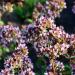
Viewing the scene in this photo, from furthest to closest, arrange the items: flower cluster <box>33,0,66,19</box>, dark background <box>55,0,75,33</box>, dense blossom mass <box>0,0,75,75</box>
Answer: dark background <box>55,0,75,33</box> → flower cluster <box>33,0,66,19</box> → dense blossom mass <box>0,0,75,75</box>

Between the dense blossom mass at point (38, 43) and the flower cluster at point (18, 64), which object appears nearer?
the flower cluster at point (18, 64)

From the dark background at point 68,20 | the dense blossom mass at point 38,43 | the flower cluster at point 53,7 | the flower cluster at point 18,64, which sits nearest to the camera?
the flower cluster at point 18,64

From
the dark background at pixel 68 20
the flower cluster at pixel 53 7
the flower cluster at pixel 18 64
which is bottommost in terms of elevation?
the flower cluster at pixel 18 64

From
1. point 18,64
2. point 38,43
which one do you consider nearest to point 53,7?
point 38,43

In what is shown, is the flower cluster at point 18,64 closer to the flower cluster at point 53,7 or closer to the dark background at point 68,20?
the flower cluster at point 53,7

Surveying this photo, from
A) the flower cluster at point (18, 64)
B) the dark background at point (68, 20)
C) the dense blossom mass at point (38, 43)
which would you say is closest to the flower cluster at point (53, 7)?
the dark background at point (68, 20)

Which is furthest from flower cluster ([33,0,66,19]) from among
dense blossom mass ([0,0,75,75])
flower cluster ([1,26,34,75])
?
flower cluster ([1,26,34,75])

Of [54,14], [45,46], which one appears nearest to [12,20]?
[54,14]

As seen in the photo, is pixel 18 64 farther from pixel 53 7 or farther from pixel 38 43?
pixel 53 7

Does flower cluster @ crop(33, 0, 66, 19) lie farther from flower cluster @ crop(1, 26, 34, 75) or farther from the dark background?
flower cluster @ crop(1, 26, 34, 75)
